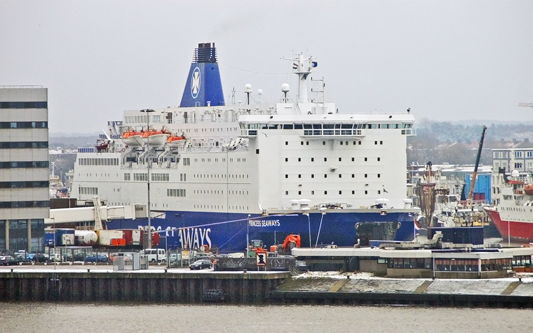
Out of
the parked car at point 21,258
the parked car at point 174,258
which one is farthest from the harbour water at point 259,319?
the parked car at point 21,258

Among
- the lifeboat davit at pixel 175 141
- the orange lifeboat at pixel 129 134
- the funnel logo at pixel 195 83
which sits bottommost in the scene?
the lifeboat davit at pixel 175 141

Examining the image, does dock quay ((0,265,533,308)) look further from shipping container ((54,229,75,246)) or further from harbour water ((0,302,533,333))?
shipping container ((54,229,75,246))

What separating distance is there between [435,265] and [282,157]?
13.0m

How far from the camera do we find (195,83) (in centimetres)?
8569

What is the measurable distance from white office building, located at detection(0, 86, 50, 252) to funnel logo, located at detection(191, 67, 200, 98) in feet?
43.5

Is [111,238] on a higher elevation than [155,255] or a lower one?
higher

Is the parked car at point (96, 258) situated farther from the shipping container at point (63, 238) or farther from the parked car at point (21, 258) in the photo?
the shipping container at point (63, 238)

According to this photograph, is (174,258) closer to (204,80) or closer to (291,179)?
(291,179)

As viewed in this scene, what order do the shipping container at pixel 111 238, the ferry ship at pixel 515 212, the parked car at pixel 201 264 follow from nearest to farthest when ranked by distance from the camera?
the parked car at pixel 201 264 → the shipping container at pixel 111 238 → the ferry ship at pixel 515 212

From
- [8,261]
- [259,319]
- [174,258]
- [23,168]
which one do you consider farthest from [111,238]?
[259,319]

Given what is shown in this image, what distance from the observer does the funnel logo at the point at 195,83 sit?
8544 centimetres

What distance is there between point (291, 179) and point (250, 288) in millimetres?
11941

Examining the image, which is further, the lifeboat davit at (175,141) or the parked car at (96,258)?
the lifeboat davit at (175,141)

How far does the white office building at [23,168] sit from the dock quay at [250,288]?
6.91 meters
